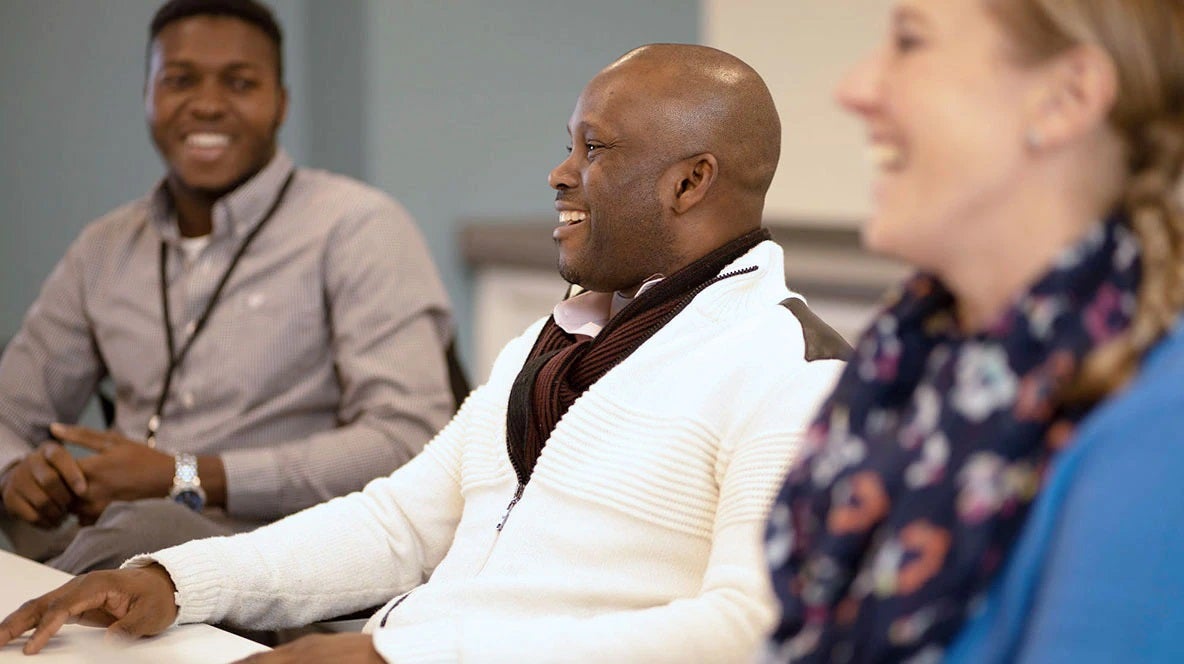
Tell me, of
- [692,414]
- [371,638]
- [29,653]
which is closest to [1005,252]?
[692,414]

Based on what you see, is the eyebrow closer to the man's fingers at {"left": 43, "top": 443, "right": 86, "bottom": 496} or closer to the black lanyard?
the black lanyard

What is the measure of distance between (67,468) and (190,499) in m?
0.19

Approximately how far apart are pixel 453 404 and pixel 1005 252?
1807 mm

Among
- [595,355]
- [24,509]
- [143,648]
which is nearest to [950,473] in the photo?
[595,355]

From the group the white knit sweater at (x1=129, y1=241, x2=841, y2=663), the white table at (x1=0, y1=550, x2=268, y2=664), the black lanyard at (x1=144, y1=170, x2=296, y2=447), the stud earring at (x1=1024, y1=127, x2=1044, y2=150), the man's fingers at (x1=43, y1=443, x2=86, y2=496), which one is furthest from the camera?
the black lanyard at (x1=144, y1=170, x2=296, y2=447)

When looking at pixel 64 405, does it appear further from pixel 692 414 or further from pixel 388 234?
pixel 692 414

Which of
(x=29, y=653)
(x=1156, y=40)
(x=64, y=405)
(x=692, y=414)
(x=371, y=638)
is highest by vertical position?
(x=1156, y=40)

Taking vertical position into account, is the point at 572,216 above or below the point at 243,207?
above

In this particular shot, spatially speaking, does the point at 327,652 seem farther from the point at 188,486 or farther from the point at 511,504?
the point at 188,486

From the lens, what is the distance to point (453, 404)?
2.65 metres

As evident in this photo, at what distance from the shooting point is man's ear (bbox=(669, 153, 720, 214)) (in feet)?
5.34

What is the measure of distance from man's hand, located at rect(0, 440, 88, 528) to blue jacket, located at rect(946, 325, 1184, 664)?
1.86 m

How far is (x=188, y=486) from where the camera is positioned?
239cm

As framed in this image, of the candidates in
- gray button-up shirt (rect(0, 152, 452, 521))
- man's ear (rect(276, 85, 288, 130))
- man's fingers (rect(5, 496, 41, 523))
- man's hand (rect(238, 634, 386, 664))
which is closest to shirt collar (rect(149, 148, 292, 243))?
gray button-up shirt (rect(0, 152, 452, 521))
